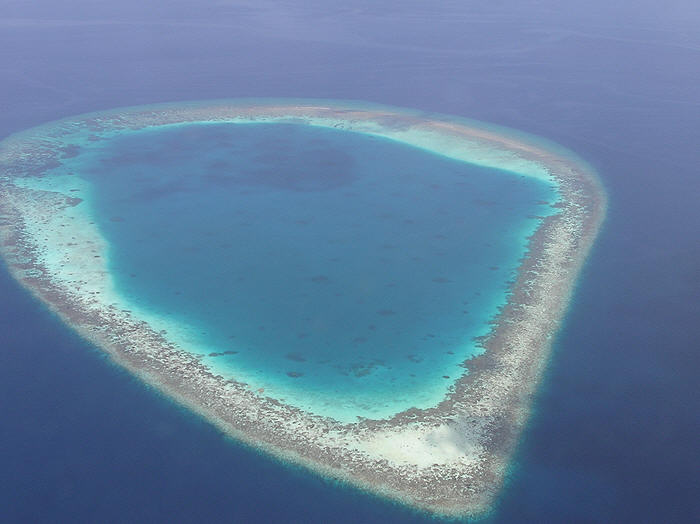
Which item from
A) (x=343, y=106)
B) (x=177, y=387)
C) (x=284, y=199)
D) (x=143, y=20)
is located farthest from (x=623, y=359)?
(x=143, y=20)

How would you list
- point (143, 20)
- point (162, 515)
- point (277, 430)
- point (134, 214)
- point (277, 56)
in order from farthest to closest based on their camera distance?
1. point (143, 20)
2. point (277, 56)
3. point (134, 214)
4. point (277, 430)
5. point (162, 515)

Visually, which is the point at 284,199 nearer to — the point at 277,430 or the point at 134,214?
the point at 134,214

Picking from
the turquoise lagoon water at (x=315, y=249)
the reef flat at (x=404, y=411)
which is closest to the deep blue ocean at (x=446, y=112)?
the reef flat at (x=404, y=411)

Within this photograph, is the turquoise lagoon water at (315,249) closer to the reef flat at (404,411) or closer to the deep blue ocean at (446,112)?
the reef flat at (404,411)

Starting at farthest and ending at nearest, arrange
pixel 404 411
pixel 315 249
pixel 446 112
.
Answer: pixel 446 112 < pixel 315 249 < pixel 404 411

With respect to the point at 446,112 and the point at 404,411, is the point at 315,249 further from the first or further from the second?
the point at 446,112

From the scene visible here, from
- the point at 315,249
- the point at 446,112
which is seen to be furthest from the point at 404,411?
the point at 446,112

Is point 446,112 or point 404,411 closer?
point 404,411
